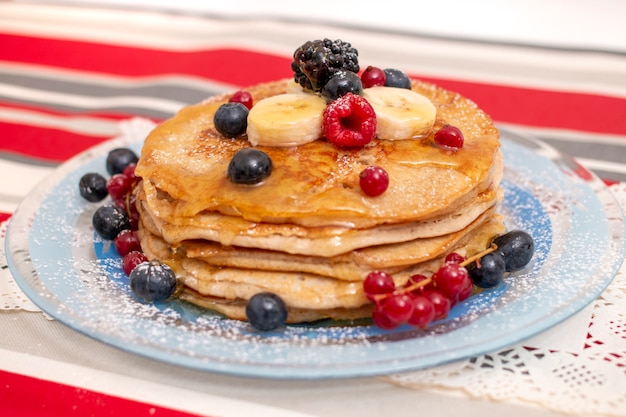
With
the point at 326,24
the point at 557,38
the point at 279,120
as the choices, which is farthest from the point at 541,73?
the point at 279,120

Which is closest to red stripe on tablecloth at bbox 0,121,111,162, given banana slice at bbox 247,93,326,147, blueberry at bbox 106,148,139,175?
blueberry at bbox 106,148,139,175

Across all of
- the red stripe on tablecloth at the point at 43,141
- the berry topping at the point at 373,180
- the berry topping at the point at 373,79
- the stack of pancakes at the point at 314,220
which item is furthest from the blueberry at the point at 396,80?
the red stripe on tablecloth at the point at 43,141

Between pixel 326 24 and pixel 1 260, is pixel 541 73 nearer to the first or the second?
pixel 326 24

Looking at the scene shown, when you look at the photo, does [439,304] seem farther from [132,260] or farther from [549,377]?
[132,260]

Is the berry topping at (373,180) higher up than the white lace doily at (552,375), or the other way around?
the berry topping at (373,180)

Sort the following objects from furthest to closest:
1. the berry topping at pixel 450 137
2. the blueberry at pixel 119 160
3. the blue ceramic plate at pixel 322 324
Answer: the blueberry at pixel 119 160, the berry topping at pixel 450 137, the blue ceramic plate at pixel 322 324

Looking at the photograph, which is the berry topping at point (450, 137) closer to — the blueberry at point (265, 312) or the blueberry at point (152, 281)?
the blueberry at point (265, 312)

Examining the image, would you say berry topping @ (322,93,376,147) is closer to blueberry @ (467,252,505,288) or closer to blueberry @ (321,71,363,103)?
blueberry @ (321,71,363,103)
